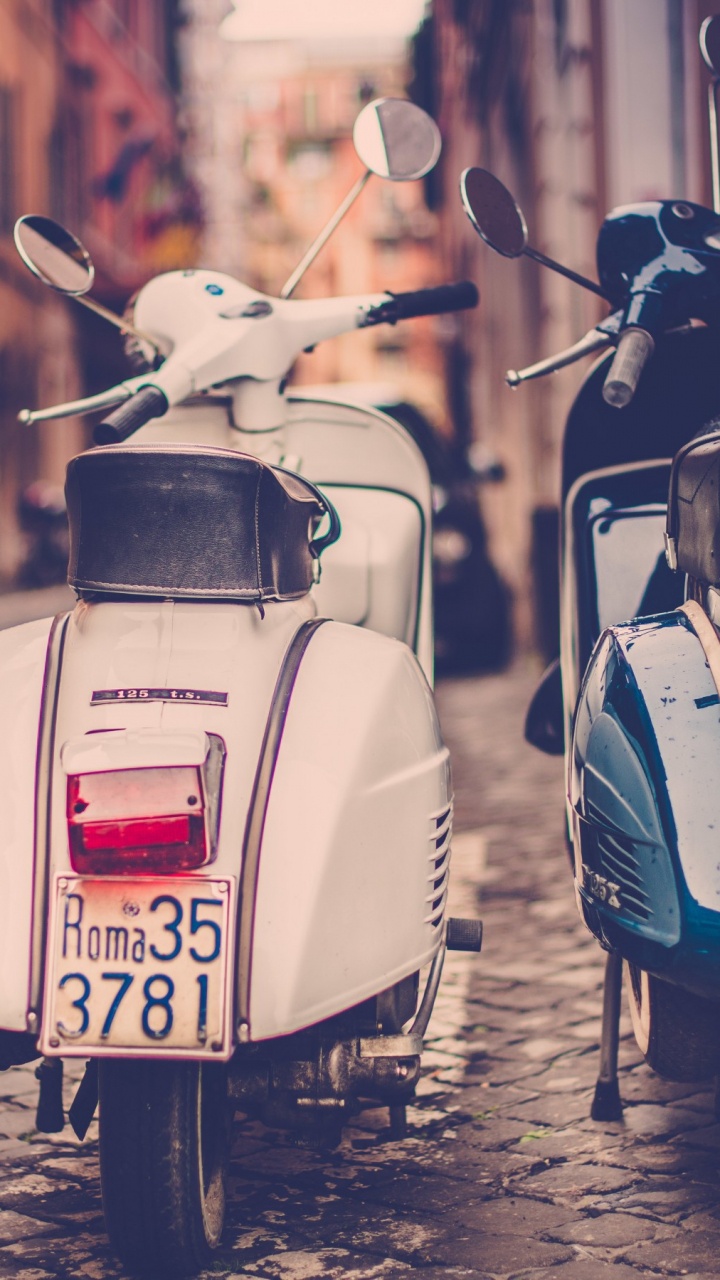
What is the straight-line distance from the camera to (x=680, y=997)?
6.97 ft

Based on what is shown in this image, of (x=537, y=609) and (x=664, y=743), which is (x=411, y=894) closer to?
(x=664, y=743)

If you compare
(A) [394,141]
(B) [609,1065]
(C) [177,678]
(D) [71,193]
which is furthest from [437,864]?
(D) [71,193]

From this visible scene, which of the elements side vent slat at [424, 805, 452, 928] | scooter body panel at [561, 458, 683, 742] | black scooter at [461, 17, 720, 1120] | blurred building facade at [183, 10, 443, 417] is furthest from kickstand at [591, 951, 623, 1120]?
blurred building facade at [183, 10, 443, 417]

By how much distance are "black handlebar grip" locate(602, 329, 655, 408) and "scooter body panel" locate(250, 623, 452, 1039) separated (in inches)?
21.8

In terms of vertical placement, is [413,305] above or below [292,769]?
above

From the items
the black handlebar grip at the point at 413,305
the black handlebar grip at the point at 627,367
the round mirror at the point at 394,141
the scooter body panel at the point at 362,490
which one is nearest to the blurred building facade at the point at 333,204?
the round mirror at the point at 394,141

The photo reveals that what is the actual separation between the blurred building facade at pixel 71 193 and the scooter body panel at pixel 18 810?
60.8ft

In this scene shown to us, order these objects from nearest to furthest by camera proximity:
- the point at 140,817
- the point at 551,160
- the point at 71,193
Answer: the point at 140,817 → the point at 551,160 → the point at 71,193

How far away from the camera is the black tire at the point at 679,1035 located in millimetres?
2129

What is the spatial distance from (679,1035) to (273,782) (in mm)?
714

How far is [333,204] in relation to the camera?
50.7 m

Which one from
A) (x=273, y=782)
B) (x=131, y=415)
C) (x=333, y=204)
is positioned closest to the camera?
(x=273, y=782)

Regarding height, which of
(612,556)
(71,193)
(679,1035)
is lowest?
(679,1035)

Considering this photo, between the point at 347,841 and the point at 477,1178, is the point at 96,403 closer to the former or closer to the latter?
the point at 347,841
